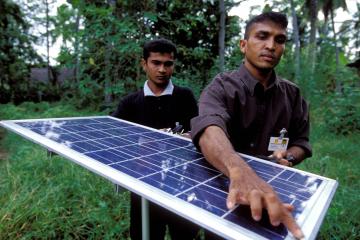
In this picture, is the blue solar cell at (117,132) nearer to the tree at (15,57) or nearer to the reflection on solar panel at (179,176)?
the reflection on solar panel at (179,176)

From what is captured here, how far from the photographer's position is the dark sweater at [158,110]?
2771mm

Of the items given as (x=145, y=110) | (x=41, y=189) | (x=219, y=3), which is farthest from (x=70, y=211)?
(x=219, y=3)

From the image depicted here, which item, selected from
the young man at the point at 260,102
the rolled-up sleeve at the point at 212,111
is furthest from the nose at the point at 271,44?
the rolled-up sleeve at the point at 212,111

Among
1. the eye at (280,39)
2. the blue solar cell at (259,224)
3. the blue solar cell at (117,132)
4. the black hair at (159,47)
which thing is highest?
the black hair at (159,47)

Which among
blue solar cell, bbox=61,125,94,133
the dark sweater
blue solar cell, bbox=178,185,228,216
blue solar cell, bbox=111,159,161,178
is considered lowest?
blue solar cell, bbox=178,185,228,216

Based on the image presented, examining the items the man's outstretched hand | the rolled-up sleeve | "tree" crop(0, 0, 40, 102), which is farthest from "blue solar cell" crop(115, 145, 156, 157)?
"tree" crop(0, 0, 40, 102)

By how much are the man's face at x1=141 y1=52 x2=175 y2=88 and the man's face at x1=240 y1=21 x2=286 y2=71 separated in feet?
3.54

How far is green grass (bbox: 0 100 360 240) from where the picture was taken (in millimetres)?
3248

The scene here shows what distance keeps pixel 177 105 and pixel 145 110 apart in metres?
0.29

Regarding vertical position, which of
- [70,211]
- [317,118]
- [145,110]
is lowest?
[70,211]

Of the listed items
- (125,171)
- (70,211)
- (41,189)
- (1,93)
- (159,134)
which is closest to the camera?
(125,171)

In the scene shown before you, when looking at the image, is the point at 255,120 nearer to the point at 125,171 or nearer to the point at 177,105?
the point at 125,171

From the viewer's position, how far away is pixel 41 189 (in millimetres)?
3975

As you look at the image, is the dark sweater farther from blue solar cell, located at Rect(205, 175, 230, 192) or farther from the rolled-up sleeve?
blue solar cell, located at Rect(205, 175, 230, 192)
